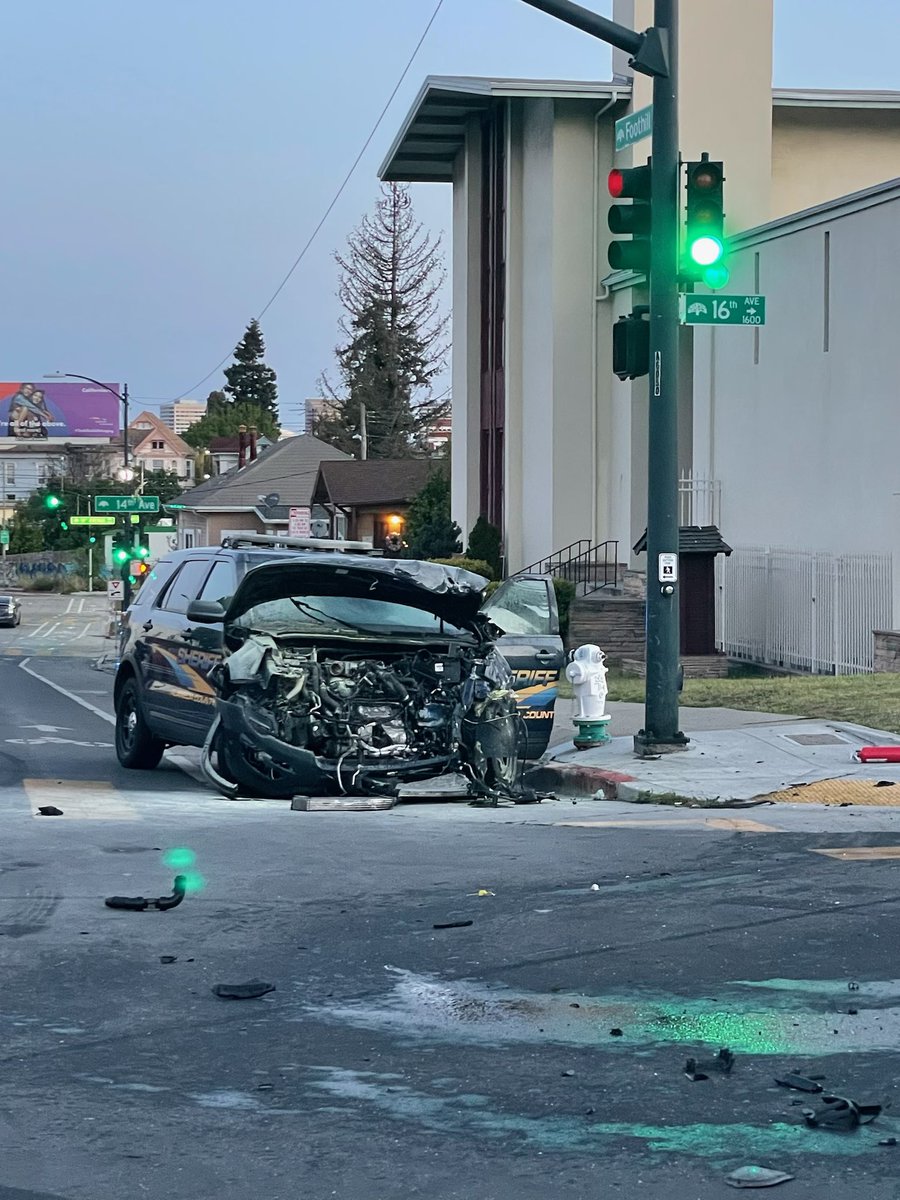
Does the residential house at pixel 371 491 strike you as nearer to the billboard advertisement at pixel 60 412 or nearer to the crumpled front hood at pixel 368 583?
the crumpled front hood at pixel 368 583

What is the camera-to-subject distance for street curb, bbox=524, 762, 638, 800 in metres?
12.4

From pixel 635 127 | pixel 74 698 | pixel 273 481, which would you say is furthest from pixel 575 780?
pixel 273 481

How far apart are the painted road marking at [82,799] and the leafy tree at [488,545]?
26165 mm

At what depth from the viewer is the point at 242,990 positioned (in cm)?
612

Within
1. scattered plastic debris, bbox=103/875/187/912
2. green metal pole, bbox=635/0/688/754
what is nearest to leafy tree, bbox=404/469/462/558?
green metal pole, bbox=635/0/688/754

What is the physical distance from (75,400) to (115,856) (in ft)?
475

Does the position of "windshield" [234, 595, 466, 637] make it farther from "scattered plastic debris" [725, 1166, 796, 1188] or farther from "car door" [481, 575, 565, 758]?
"scattered plastic debris" [725, 1166, 796, 1188]

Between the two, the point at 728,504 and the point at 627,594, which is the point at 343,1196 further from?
the point at 627,594

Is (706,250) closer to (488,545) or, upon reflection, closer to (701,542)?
(701,542)

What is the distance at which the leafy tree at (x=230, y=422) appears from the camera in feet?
492

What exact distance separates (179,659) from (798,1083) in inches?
350

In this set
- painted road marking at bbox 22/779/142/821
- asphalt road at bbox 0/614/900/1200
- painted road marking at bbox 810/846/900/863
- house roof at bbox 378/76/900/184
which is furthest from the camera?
house roof at bbox 378/76/900/184

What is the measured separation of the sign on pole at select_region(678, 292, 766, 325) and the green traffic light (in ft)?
1.58

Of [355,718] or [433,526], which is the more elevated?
[433,526]
